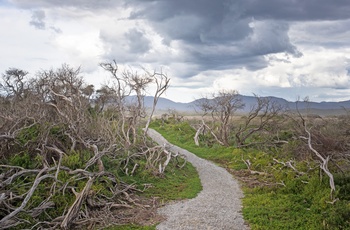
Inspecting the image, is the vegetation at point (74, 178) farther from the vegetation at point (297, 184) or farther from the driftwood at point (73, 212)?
the vegetation at point (297, 184)

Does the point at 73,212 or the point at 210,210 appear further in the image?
the point at 210,210

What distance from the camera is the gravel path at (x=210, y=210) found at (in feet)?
37.9

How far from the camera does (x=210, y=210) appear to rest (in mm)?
13055

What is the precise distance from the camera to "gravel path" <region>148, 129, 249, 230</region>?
11.6m

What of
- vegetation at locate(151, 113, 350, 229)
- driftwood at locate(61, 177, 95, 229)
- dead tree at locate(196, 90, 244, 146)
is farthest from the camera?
dead tree at locate(196, 90, 244, 146)

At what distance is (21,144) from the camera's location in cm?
1534

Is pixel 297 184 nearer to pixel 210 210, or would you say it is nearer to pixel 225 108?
pixel 210 210

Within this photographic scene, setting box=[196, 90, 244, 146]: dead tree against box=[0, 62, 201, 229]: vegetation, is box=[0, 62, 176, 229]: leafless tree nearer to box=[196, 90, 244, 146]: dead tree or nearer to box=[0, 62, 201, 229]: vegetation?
box=[0, 62, 201, 229]: vegetation

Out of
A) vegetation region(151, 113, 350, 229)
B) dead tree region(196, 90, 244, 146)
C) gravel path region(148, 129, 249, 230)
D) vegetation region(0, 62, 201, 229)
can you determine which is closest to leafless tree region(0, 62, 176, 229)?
vegetation region(0, 62, 201, 229)

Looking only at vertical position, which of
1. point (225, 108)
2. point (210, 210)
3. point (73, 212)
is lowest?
point (210, 210)

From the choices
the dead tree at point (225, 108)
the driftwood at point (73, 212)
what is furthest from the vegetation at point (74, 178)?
the dead tree at point (225, 108)

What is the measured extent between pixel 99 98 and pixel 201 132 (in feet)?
35.1

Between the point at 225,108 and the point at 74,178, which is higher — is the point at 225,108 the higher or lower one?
the higher one

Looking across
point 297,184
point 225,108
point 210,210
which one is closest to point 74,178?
point 210,210
